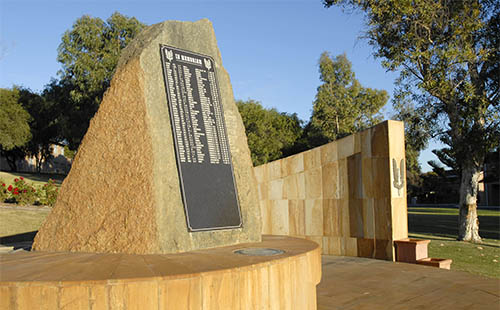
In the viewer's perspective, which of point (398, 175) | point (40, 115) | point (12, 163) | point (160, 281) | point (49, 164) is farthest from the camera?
point (49, 164)

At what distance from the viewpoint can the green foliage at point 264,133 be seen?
34.4 meters

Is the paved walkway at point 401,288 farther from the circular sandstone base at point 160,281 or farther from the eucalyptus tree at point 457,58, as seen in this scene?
the eucalyptus tree at point 457,58

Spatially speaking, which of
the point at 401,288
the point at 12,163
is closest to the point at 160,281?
the point at 401,288

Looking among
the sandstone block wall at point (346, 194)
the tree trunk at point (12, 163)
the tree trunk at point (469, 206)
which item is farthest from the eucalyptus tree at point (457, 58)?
the tree trunk at point (12, 163)

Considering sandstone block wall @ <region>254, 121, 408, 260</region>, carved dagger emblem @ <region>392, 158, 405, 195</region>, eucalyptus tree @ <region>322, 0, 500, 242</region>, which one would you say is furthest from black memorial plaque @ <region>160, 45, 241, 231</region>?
eucalyptus tree @ <region>322, 0, 500, 242</region>

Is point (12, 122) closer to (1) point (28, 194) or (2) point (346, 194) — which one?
(1) point (28, 194)

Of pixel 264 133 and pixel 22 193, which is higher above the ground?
pixel 264 133

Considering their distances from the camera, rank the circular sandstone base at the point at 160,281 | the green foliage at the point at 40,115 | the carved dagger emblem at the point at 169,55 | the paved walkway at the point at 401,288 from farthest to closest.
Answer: the green foliage at the point at 40,115, the carved dagger emblem at the point at 169,55, the paved walkway at the point at 401,288, the circular sandstone base at the point at 160,281

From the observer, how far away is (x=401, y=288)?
6355mm

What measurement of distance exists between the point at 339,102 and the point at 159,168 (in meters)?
29.3

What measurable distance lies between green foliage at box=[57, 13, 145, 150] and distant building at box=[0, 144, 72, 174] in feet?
63.2

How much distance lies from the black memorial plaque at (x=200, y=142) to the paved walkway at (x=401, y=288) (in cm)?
186

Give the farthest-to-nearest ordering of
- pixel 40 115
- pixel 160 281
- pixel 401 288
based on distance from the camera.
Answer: pixel 40 115 < pixel 401 288 < pixel 160 281

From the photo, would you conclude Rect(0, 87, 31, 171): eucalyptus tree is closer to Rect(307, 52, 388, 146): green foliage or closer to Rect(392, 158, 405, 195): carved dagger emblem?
Rect(307, 52, 388, 146): green foliage
